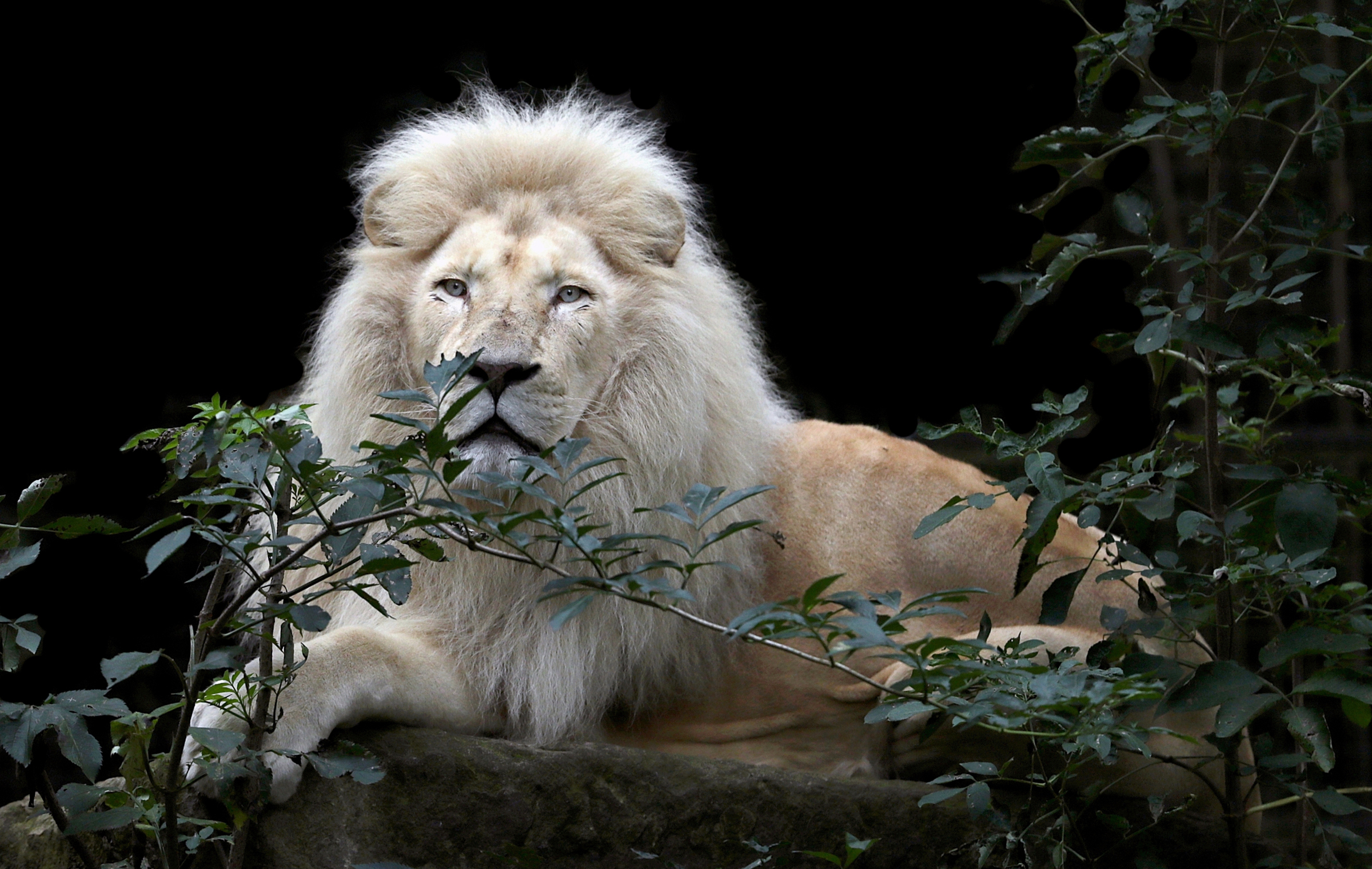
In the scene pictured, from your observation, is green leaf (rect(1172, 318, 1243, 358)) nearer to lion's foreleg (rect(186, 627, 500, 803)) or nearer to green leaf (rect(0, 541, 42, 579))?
lion's foreleg (rect(186, 627, 500, 803))

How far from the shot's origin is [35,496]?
6.09 ft

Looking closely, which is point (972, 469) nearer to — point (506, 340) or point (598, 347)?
point (598, 347)

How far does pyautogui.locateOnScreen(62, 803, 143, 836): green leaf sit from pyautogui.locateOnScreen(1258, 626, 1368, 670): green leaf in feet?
5.08

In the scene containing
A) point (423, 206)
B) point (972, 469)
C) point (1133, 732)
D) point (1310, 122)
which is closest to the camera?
point (1133, 732)

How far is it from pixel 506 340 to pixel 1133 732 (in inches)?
46.8

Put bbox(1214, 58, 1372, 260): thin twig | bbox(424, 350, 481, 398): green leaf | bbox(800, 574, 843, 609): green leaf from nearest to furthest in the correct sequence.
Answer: bbox(800, 574, 843, 609): green leaf, bbox(424, 350, 481, 398): green leaf, bbox(1214, 58, 1372, 260): thin twig

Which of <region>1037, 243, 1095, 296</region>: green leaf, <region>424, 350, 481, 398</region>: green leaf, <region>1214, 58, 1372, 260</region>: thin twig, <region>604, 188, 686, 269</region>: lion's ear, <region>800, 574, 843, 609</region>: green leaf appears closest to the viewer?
<region>800, 574, 843, 609</region>: green leaf

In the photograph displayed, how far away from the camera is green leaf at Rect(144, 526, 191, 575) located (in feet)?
5.30

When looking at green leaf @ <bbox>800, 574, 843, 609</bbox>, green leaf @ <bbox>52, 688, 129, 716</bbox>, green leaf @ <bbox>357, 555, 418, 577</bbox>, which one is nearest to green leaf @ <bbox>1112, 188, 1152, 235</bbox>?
green leaf @ <bbox>800, 574, 843, 609</bbox>

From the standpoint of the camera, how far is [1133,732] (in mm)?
1666

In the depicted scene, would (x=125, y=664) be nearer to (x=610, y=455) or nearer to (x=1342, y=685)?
(x=610, y=455)

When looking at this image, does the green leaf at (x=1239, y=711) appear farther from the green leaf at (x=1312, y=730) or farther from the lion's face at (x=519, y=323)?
the lion's face at (x=519, y=323)

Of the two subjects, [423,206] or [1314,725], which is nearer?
[1314,725]

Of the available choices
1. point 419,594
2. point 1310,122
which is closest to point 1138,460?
point 1310,122
